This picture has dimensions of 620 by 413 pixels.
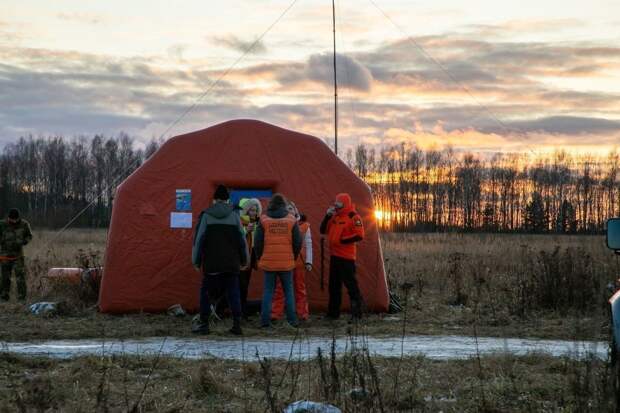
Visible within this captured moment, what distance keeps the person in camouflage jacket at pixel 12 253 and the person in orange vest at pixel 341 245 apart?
6376 millimetres

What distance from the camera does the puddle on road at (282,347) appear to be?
32.3ft

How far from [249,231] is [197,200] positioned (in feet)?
5.28

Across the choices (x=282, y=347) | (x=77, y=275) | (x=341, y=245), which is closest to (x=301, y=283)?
(x=341, y=245)

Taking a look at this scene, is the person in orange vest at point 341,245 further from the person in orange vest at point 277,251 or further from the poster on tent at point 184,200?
the poster on tent at point 184,200

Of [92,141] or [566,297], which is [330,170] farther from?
[92,141]

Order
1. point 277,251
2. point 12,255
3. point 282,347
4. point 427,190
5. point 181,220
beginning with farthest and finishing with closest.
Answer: point 427,190
point 12,255
point 181,220
point 277,251
point 282,347

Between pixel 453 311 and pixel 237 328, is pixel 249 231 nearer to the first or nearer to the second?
pixel 237 328

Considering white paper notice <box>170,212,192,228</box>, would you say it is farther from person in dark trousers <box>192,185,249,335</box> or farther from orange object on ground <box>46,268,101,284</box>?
person in dark trousers <box>192,185,249,335</box>

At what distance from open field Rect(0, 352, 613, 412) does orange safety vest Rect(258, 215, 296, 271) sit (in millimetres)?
3394

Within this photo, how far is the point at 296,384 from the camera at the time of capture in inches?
269

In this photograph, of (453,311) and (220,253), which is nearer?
(220,253)

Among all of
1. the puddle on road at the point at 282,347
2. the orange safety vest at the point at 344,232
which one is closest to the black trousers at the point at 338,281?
the orange safety vest at the point at 344,232

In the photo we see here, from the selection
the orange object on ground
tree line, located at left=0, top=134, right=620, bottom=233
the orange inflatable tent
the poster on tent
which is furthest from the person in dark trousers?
tree line, located at left=0, top=134, right=620, bottom=233

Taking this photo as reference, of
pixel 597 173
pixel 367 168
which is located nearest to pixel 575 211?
pixel 597 173
